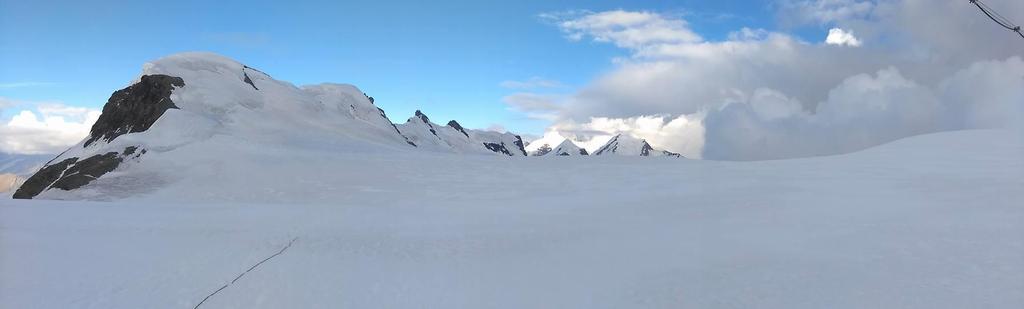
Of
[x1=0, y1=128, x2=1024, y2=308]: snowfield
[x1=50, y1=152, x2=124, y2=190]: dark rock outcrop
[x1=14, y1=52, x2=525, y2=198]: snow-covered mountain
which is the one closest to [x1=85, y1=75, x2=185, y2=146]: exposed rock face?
[x1=14, y1=52, x2=525, y2=198]: snow-covered mountain

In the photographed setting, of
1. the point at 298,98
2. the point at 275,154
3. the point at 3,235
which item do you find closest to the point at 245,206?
the point at 3,235

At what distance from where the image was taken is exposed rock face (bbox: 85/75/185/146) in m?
49.5

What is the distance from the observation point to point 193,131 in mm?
42438

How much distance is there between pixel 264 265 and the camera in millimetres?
10164

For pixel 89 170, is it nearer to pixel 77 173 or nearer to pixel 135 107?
pixel 77 173

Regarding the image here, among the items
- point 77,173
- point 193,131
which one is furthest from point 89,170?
point 193,131

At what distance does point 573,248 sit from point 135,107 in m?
53.8

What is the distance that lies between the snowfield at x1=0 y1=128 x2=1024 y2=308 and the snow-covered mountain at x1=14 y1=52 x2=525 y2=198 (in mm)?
18786

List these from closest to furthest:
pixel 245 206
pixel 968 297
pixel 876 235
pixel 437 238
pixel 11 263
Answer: pixel 968 297, pixel 11 263, pixel 876 235, pixel 437 238, pixel 245 206

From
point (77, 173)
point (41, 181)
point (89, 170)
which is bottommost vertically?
point (41, 181)

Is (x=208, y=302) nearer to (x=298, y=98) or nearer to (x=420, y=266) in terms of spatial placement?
(x=420, y=266)

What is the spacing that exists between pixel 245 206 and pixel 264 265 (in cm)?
708

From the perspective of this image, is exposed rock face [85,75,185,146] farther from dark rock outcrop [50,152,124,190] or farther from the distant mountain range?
dark rock outcrop [50,152,124,190]

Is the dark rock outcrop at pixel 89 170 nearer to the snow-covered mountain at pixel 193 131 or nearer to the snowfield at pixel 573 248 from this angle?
the snow-covered mountain at pixel 193 131
